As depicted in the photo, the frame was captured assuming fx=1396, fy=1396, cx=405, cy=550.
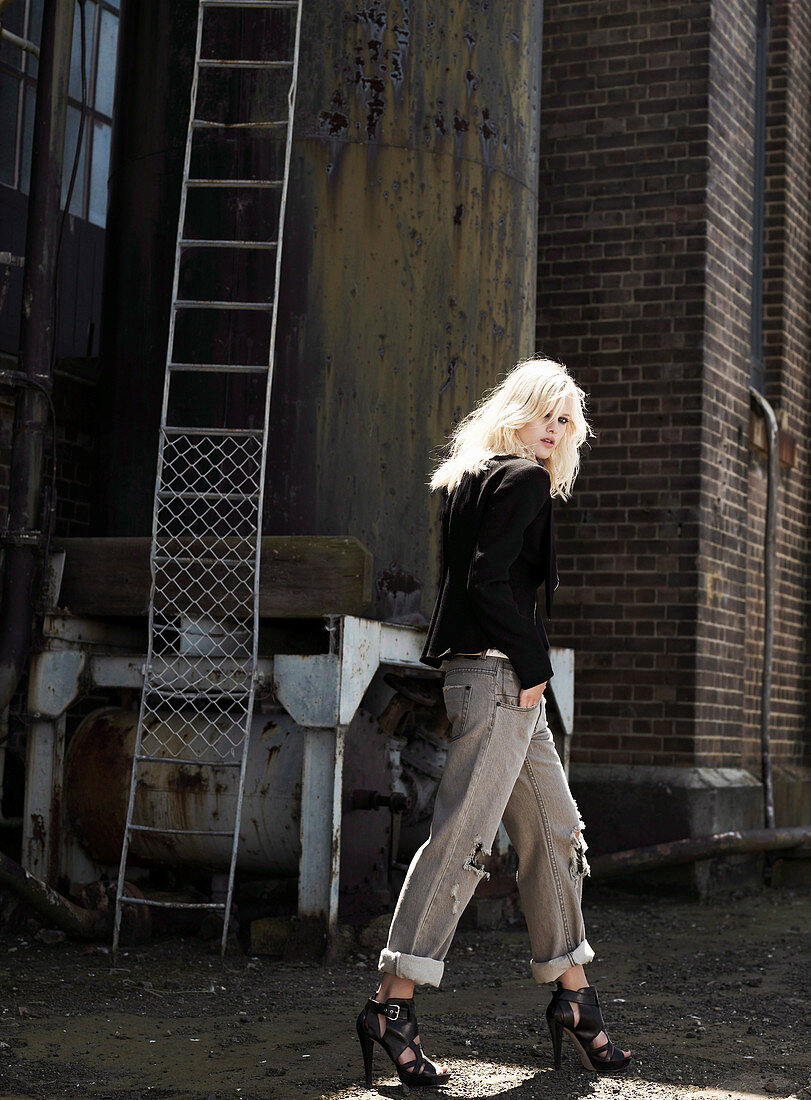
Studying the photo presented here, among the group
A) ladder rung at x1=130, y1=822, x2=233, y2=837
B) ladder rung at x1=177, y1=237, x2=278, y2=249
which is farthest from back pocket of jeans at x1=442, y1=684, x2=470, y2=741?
ladder rung at x1=177, y1=237, x2=278, y2=249

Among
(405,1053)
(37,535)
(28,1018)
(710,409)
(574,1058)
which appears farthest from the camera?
(710,409)

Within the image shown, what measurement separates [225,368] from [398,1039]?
3065 millimetres

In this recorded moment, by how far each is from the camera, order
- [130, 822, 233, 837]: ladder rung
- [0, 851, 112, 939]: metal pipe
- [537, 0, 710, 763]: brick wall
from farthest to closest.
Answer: [537, 0, 710, 763]: brick wall, [130, 822, 233, 837]: ladder rung, [0, 851, 112, 939]: metal pipe

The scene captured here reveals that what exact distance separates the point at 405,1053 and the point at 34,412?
10.6 feet

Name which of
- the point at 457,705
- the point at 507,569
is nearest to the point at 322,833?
the point at 457,705

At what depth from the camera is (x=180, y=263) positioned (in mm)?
5883

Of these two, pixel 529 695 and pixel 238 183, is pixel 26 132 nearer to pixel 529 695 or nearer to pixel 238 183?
pixel 238 183

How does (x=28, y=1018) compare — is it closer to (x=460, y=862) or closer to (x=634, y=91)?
(x=460, y=862)

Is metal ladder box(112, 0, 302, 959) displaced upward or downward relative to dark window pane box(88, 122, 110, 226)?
downward

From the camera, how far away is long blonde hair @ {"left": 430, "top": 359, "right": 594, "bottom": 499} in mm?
3789

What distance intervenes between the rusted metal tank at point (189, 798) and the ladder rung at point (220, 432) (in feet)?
3.80

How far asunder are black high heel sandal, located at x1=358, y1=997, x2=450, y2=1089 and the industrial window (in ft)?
17.1

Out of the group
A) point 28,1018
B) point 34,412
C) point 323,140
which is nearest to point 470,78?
point 323,140

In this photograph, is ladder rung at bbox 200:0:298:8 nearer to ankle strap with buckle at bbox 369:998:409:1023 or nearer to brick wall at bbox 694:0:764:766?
brick wall at bbox 694:0:764:766
